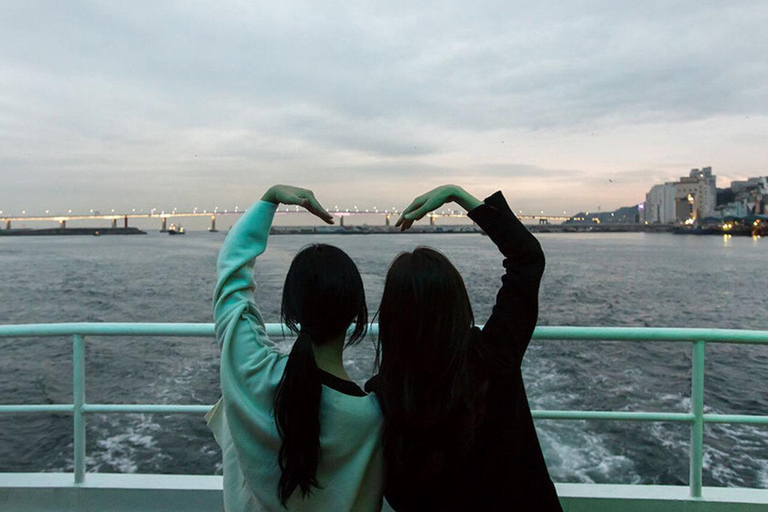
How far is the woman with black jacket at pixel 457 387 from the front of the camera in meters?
0.99

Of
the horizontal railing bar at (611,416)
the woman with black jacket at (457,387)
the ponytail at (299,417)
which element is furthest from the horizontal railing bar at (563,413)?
the ponytail at (299,417)

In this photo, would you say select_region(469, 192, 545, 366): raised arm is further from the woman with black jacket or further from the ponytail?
the ponytail

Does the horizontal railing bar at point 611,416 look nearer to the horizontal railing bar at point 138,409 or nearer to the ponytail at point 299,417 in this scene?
the ponytail at point 299,417

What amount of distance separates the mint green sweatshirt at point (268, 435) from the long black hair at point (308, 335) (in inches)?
1.0

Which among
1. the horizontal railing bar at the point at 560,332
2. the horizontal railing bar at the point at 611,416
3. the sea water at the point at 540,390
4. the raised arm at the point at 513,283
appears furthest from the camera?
the sea water at the point at 540,390

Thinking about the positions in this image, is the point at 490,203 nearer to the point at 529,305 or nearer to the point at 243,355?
the point at 529,305

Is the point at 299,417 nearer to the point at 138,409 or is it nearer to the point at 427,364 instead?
the point at 427,364

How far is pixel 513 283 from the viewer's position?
1105 mm

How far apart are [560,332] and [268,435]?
1153 millimetres

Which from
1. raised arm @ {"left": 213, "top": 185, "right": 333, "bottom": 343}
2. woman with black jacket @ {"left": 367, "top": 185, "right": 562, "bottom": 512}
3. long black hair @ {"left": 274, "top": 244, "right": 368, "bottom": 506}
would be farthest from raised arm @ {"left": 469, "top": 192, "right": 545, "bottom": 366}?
raised arm @ {"left": 213, "top": 185, "right": 333, "bottom": 343}

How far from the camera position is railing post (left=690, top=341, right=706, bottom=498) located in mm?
1912

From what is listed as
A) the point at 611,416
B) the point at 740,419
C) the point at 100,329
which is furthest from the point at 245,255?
the point at 740,419

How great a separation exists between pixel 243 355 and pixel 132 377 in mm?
10283

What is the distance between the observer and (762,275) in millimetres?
39531
